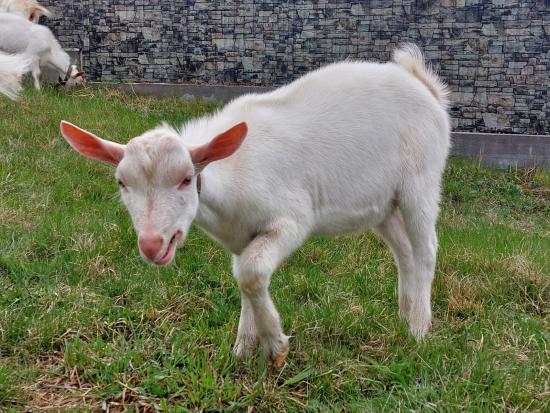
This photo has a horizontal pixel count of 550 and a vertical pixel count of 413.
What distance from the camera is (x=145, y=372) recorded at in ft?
9.06

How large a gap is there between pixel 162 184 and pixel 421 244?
1764 millimetres

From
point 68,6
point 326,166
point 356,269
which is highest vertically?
point 68,6

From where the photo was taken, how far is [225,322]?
3408 mm

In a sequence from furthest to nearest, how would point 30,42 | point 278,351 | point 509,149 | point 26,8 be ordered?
point 26,8, point 30,42, point 509,149, point 278,351

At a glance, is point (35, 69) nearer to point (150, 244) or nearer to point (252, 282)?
point (252, 282)

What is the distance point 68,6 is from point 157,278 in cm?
1040

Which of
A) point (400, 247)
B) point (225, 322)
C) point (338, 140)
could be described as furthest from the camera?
point (400, 247)

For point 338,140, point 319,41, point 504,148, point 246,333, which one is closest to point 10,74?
point 338,140

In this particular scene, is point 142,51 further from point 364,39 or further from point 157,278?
point 157,278

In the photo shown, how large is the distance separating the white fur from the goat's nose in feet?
32.7

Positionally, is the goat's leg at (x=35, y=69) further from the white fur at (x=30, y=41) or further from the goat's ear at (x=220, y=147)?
the goat's ear at (x=220, y=147)

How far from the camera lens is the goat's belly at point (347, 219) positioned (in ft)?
10.4

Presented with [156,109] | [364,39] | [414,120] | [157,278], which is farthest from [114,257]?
[364,39]

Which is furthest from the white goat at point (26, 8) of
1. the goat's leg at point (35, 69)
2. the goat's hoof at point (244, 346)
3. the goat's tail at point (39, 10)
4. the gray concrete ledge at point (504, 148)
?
the goat's hoof at point (244, 346)
